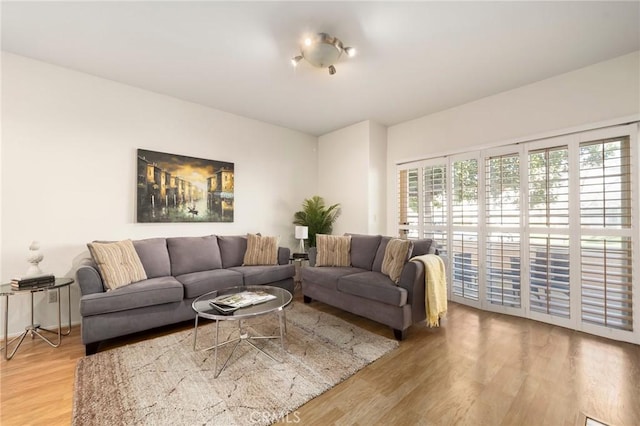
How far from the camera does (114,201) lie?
323cm

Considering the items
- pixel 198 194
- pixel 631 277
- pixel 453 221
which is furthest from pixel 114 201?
pixel 631 277

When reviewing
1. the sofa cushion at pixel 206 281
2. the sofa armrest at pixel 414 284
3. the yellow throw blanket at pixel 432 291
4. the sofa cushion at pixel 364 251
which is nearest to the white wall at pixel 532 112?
the sofa cushion at pixel 364 251

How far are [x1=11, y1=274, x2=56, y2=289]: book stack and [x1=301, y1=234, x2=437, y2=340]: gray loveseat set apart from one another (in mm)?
2538

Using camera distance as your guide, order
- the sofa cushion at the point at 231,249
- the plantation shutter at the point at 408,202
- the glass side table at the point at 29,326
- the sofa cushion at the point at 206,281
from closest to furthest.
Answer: the glass side table at the point at 29,326, the sofa cushion at the point at 206,281, the sofa cushion at the point at 231,249, the plantation shutter at the point at 408,202

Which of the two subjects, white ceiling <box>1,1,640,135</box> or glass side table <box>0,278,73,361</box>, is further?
glass side table <box>0,278,73,361</box>

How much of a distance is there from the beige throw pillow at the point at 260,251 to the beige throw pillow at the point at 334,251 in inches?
24.8

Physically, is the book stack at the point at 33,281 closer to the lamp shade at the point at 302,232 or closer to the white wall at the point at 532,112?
the lamp shade at the point at 302,232

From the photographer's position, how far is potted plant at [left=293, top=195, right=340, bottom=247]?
4789 millimetres

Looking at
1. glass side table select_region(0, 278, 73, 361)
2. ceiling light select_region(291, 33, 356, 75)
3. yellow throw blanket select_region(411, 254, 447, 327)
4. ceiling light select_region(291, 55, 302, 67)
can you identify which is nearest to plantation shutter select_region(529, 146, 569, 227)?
yellow throw blanket select_region(411, 254, 447, 327)

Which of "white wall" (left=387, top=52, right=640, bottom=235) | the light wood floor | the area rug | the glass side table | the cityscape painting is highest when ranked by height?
"white wall" (left=387, top=52, right=640, bottom=235)

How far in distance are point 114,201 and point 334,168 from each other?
3.30 meters

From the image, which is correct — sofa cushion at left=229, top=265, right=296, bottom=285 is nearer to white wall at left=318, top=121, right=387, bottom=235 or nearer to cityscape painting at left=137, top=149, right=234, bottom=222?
cityscape painting at left=137, top=149, right=234, bottom=222

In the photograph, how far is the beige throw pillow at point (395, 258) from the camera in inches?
114

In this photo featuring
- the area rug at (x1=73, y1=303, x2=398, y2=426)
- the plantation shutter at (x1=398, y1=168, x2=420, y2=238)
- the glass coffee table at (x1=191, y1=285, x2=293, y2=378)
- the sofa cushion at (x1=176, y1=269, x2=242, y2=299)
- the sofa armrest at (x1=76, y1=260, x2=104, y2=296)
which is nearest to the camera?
the area rug at (x1=73, y1=303, x2=398, y2=426)
